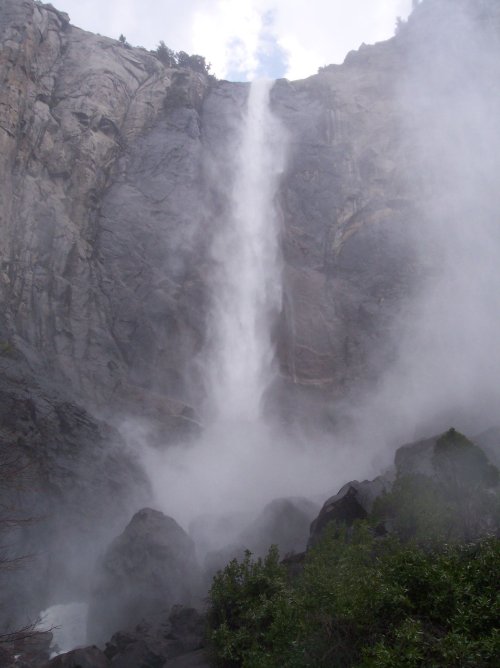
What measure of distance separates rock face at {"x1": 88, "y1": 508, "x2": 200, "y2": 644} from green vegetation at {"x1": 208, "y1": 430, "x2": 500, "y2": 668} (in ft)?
17.3

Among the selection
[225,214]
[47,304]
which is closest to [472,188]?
[225,214]

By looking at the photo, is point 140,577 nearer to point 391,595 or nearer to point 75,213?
point 391,595

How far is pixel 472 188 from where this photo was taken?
39.4 m

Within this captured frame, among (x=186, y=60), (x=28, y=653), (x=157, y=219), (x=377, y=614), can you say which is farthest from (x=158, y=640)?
(x=186, y=60)

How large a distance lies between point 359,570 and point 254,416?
2054 cm

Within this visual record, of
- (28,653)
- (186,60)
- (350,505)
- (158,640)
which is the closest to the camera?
(158,640)

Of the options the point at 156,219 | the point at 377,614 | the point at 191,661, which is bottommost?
the point at 377,614

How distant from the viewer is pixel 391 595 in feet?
32.0

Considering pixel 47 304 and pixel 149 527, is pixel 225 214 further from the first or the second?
pixel 149 527

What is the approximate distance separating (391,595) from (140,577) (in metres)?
11.9

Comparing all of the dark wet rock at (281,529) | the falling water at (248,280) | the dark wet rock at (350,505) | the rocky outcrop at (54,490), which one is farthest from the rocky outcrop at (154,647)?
the falling water at (248,280)

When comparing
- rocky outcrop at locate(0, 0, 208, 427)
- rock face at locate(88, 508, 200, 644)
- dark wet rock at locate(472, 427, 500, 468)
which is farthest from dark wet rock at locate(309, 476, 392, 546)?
rocky outcrop at locate(0, 0, 208, 427)

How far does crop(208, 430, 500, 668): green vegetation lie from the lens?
8.68 m

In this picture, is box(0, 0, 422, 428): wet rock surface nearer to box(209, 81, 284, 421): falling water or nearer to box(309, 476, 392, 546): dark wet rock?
box(209, 81, 284, 421): falling water
